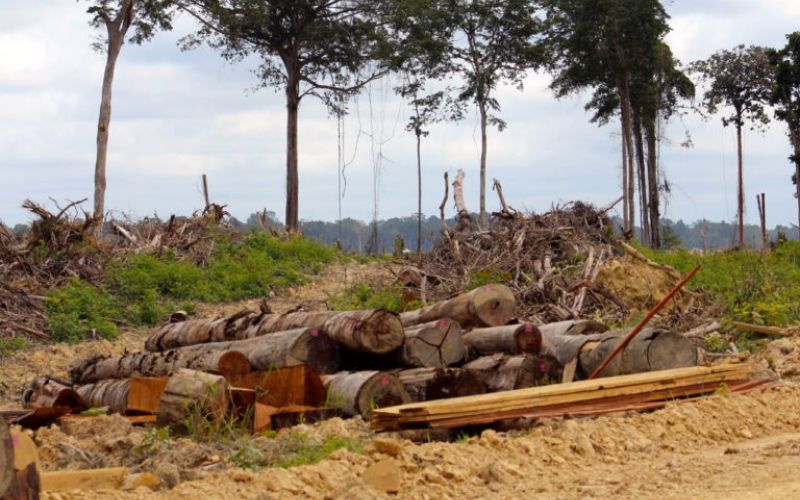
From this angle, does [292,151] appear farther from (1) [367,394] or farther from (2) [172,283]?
(1) [367,394]

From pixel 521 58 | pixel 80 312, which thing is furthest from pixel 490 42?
pixel 80 312

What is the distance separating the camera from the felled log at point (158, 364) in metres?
9.71

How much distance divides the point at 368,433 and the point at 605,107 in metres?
34.5

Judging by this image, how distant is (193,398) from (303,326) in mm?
2328

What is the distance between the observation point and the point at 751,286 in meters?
14.2

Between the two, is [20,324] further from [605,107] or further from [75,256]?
[605,107]

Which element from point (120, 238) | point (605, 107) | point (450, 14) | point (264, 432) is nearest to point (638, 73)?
point (605, 107)

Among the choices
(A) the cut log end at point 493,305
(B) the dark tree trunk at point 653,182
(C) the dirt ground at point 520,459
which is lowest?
(C) the dirt ground at point 520,459

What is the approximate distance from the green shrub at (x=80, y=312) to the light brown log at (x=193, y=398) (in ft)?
25.7

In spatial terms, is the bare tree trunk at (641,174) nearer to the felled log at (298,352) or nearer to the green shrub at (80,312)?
the green shrub at (80,312)

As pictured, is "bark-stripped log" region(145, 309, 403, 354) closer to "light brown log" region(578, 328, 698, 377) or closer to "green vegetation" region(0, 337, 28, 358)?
"light brown log" region(578, 328, 698, 377)

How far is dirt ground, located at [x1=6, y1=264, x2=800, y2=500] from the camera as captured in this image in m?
6.16

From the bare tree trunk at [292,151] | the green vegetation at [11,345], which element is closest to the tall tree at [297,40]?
the bare tree trunk at [292,151]

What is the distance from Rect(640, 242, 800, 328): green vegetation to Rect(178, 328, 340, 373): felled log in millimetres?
5955
